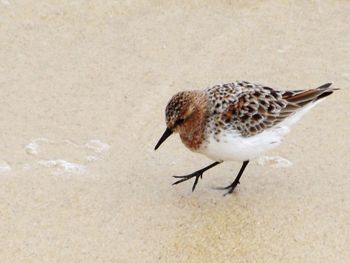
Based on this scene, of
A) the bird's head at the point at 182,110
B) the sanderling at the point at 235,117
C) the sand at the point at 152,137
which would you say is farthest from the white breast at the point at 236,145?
the sand at the point at 152,137

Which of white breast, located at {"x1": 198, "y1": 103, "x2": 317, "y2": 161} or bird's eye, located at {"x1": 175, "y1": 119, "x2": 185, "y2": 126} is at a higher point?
bird's eye, located at {"x1": 175, "y1": 119, "x2": 185, "y2": 126}

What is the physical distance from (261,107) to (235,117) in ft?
0.76

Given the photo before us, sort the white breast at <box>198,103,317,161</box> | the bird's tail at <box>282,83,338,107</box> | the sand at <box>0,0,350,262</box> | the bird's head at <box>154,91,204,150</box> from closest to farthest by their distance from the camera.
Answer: the sand at <box>0,0,350,262</box> → the white breast at <box>198,103,317,161</box> → the bird's head at <box>154,91,204,150</box> → the bird's tail at <box>282,83,338,107</box>

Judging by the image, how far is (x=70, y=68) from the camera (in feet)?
22.5

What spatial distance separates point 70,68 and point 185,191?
1884 millimetres

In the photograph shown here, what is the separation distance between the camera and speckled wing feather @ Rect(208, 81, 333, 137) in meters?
5.24

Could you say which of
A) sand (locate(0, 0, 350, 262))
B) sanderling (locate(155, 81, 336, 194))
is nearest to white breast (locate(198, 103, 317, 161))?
sanderling (locate(155, 81, 336, 194))

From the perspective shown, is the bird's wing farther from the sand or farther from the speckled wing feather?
the sand

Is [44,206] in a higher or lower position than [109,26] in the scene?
lower

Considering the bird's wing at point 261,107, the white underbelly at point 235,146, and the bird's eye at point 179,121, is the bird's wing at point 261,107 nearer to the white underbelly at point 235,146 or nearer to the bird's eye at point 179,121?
the white underbelly at point 235,146

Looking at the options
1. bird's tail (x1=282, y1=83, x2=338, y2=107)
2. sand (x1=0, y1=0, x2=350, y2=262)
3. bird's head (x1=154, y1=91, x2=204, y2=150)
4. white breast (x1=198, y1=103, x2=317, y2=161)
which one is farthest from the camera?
bird's tail (x1=282, y1=83, x2=338, y2=107)

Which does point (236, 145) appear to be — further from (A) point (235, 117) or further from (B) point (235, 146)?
(A) point (235, 117)

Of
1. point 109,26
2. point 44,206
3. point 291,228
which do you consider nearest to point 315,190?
point 291,228

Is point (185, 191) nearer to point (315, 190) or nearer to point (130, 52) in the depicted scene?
point (315, 190)
